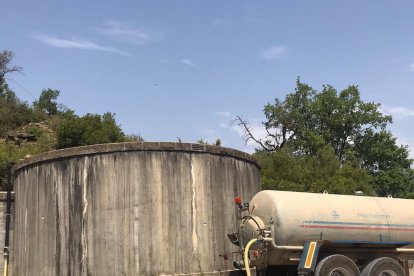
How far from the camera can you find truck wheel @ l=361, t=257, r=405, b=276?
12180mm

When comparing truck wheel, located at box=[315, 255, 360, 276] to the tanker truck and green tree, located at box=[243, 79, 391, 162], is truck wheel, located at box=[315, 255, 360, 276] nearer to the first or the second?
the tanker truck

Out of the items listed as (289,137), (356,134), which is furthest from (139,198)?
(356,134)

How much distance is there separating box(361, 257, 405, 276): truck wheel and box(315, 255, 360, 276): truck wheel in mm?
377

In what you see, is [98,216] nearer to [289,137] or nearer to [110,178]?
[110,178]

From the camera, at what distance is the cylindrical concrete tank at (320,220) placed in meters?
11.5

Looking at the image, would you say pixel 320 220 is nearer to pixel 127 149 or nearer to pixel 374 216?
pixel 374 216

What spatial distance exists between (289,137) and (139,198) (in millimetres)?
44010

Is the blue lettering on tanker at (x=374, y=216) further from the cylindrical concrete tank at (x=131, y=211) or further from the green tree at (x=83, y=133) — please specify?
the green tree at (x=83, y=133)

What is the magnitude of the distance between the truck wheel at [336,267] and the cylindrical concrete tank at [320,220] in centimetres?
46

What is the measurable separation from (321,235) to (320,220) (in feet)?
1.11

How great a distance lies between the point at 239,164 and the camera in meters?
15.0

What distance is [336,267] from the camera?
11633 millimetres

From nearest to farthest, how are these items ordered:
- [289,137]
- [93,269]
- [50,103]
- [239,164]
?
[93,269] → [239,164] → [289,137] → [50,103]

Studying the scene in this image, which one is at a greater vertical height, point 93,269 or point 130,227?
point 130,227
